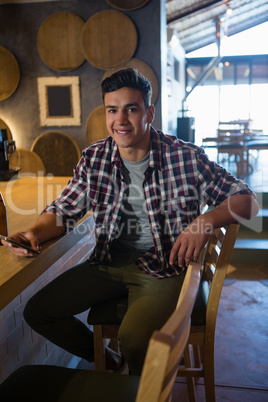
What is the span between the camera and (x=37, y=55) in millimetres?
3939

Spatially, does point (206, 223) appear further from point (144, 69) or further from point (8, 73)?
point (8, 73)

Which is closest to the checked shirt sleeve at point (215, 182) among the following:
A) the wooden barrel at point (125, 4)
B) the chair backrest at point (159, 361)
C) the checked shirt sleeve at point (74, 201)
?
the checked shirt sleeve at point (74, 201)

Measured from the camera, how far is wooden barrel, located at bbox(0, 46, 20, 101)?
153 inches

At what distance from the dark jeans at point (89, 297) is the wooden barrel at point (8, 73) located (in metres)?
2.78

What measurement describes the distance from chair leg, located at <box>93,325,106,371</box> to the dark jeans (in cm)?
7

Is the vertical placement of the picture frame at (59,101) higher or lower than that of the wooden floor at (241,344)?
higher

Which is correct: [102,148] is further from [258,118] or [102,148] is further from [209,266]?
[258,118]

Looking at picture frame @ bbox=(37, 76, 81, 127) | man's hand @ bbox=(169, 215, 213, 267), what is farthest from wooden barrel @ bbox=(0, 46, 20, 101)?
man's hand @ bbox=(169, 215, 213, 267)

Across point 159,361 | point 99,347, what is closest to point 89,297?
point 99,347

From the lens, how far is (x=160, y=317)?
1.37 meters

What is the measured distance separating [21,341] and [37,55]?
2.98 meters

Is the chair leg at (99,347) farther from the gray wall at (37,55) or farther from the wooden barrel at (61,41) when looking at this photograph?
the wooden barrel at (61,41)

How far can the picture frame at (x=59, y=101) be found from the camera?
397 centimetres

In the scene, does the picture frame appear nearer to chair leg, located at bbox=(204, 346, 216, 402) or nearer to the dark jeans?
the dark jeans
